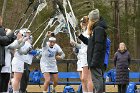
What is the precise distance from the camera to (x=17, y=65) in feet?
43.7

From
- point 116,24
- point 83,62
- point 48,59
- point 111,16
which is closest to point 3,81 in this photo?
point 83,62

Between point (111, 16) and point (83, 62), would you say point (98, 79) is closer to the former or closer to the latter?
point (83, 62)

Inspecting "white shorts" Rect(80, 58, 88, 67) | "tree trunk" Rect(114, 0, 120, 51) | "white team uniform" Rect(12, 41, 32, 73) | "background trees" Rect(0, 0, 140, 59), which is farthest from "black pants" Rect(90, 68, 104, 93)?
"tree trunk" Rect(114, 0, 120, 51)

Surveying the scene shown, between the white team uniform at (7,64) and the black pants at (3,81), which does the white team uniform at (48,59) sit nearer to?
the white team uniform at (7,64)

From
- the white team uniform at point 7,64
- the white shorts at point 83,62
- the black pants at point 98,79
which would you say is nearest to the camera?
the black pants at point 98,79

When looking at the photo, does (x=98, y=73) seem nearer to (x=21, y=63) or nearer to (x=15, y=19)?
(x=21, y=63)

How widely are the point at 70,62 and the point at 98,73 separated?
970 centimetres

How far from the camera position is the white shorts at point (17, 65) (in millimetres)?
13258

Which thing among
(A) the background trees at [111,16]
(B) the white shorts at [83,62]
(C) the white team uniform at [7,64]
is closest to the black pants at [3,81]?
(C) the white team uniform at [7,64]

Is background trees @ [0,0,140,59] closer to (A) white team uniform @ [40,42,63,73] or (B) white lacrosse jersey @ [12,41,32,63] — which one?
(A) white team uniform @ [40,42,63,73]

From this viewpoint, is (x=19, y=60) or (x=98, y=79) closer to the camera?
(x=98, y=79)

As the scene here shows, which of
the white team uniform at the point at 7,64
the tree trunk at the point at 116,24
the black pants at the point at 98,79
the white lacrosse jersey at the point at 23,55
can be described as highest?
the tree trunk at the point at 116,24

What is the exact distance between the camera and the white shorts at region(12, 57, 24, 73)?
13258 millimetres

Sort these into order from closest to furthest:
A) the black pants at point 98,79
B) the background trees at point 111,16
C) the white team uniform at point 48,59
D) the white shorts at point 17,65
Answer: the black pants at point 98,79 → the white shorts at point 17,65 → the white team uniform at point 48,59 → the background trees at point 111,16
